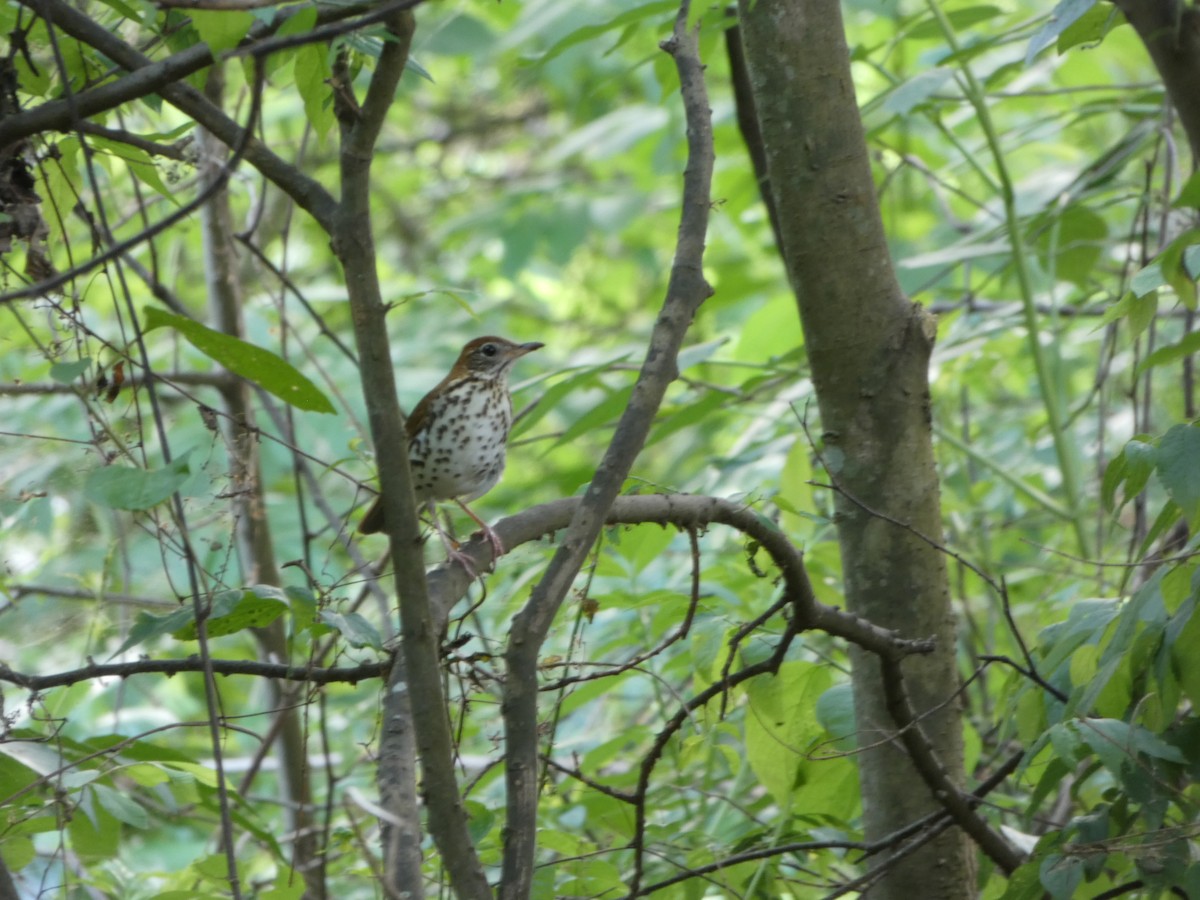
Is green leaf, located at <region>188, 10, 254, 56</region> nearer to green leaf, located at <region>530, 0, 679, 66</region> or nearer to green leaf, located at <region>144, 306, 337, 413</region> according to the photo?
green leaf, located at <region>144, 306, 337, 413</region>

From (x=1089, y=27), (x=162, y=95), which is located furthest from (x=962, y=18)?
→ (x=162, y=95)

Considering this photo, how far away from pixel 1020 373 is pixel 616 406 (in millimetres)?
2920

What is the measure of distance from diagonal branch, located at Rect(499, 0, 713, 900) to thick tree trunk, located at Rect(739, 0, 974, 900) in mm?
246

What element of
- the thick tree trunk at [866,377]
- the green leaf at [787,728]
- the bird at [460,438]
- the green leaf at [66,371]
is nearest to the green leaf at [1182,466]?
the thick tree trunk at [866,377]

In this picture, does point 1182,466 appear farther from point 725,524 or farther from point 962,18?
point 962,18

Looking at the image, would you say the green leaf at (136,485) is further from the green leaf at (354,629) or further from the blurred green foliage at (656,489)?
the green leaf at (354,629)

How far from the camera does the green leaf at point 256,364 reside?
1.28m

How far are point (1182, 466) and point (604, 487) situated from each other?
617 mm

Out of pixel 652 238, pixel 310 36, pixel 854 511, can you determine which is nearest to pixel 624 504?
pixel 854 511

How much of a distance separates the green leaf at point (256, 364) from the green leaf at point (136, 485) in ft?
0.39

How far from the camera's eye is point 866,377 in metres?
1.95

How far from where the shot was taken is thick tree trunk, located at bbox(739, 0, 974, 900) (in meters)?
1.94

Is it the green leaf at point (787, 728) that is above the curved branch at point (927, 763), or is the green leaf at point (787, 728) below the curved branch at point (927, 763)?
above

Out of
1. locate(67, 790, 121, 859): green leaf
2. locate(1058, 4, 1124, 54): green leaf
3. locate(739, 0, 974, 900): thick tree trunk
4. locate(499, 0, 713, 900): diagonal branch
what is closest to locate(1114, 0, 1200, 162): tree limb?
locate(1058, 4, 1124, 54): green leaf
